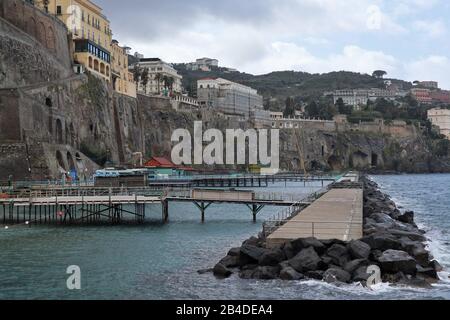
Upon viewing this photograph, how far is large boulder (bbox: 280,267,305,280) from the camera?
1020 inches

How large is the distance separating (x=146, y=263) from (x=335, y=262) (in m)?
10.2

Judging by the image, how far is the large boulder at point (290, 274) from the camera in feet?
85.0

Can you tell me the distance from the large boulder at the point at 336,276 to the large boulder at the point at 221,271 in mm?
4362

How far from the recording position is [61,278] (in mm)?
28109

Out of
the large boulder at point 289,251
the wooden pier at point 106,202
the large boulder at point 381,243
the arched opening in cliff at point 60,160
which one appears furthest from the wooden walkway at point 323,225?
the arched opening in cliff at point 60,160

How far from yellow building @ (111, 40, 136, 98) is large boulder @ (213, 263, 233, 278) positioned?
332 ft

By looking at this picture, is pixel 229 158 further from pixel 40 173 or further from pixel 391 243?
pixel 391 243

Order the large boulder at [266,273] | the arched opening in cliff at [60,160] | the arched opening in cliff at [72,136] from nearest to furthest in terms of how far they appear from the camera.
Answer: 1. the large boulder at [266,273]
2. the arched opening in cliff at [60,160]
3. the arched opening in cliff at [72,136]

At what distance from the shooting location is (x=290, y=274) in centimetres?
2592

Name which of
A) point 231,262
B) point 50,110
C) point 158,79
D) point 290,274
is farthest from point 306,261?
point 158,79

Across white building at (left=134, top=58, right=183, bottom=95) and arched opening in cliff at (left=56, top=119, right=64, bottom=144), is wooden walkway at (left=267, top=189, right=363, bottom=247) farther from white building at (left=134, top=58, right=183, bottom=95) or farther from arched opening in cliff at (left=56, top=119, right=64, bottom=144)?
white building at (left=134, top=58, right=183, bottom=95)

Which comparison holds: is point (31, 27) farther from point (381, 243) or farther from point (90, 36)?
point (381, 243)

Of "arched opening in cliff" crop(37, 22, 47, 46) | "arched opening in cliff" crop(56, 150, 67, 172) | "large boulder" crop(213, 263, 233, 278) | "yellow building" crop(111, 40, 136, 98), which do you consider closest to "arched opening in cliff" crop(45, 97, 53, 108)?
"arched opening in cliff" crop(56, 150, 67, 172)

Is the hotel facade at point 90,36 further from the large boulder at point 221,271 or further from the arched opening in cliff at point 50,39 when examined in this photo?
the large boulder at point 221,271
